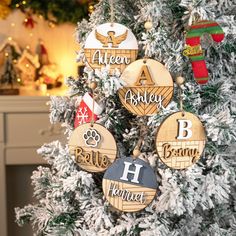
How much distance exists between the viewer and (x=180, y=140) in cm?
67

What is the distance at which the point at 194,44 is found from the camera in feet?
2.19

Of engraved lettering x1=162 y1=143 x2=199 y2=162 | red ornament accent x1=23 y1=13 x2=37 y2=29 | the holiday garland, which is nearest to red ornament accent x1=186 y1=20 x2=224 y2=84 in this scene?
engraved lettering x1=162 y1=143 x2=199 y2=162

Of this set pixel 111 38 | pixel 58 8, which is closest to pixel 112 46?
pixel 111 38

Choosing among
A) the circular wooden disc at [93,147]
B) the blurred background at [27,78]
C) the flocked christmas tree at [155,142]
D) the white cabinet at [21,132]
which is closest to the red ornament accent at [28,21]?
the blurred background at [27,78]

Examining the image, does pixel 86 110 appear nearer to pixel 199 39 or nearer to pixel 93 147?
pixel 93 147

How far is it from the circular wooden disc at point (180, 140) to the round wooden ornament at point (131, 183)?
0.12ft

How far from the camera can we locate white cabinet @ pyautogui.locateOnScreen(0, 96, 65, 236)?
1668mm

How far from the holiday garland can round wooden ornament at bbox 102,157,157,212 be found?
1.22 m

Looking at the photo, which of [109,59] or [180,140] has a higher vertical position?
[109,59]

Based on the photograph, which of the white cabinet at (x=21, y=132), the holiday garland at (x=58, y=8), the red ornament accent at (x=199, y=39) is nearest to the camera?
the red ornament accent at (x=199, y=39)

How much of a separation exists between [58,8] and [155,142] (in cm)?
128

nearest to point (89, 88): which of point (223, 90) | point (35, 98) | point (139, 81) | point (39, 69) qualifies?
point (139, 81)

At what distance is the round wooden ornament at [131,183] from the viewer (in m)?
0.68

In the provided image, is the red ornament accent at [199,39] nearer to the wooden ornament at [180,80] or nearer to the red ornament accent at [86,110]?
the wooden ornament at [180,80]
